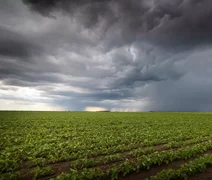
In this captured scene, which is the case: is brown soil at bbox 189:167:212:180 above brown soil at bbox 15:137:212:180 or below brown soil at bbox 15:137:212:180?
below

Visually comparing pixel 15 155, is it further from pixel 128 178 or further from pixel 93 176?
pixel 128 178

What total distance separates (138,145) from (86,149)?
4871mm

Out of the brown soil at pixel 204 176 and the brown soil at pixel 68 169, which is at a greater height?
the brown soil at pixel 68 169

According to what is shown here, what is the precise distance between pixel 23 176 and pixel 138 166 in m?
6.11

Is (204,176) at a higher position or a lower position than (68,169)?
lower

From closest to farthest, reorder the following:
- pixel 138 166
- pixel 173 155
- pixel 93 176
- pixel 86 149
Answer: pixel 93 176 < pixel 138 166 < pixel 173 155 < pixel 86 149

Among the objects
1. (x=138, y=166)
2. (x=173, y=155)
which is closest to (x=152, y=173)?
(x=138, y=166)

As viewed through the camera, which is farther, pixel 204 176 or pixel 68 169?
pixel 68 169

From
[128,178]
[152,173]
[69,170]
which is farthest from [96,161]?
[152,173]

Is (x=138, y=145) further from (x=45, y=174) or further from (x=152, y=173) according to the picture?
(x=45, y=174)

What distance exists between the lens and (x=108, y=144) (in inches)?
588

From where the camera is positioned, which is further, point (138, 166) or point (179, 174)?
point (138, 166)

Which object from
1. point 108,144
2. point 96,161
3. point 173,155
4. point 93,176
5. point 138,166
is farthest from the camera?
point 108,144

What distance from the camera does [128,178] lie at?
838 cm
